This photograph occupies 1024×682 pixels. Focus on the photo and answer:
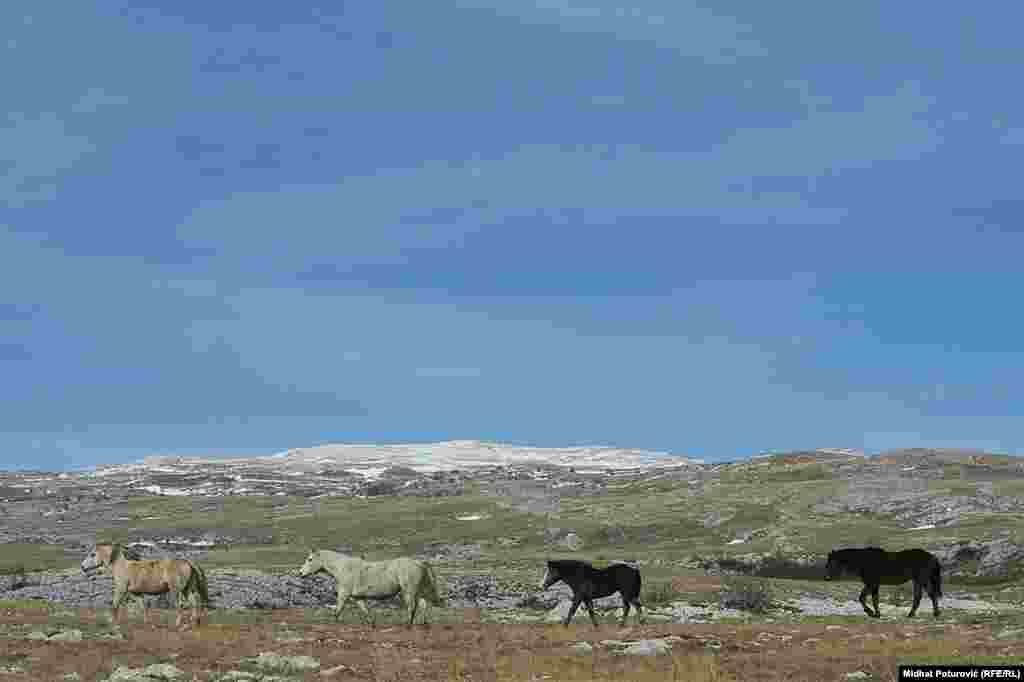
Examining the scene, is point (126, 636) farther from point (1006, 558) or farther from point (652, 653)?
point (1006, 558)

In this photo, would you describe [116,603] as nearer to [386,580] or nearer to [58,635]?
[58,635]

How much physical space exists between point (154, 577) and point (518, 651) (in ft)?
35.3

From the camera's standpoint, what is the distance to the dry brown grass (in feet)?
74.0

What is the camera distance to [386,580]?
31.2 m

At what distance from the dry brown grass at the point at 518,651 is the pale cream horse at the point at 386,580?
79 centimetres

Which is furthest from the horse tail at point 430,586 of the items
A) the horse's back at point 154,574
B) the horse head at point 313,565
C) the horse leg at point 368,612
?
the horse's back at point 154,574

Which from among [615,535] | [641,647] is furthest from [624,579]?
[615,535]

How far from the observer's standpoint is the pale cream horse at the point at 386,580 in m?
31.1

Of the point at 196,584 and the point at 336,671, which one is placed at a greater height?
the point at 196,584

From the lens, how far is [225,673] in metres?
22.2

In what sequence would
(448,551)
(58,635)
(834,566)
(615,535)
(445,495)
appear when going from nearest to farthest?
(58,635) < (834,566) < (448,551) < (615,535) < (445,495)

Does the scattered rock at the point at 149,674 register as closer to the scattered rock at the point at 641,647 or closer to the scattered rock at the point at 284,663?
the scattered rock at the point at 284,663

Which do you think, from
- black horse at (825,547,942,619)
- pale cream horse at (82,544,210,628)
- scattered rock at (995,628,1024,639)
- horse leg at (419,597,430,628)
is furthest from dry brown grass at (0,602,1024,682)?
black horse at (825,547,942,619)

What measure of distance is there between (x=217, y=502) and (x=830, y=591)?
105747mm
